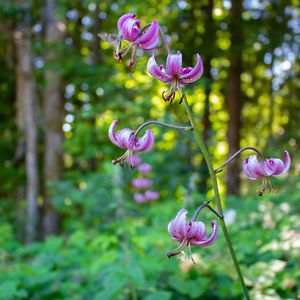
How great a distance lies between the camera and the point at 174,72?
59.2 inches

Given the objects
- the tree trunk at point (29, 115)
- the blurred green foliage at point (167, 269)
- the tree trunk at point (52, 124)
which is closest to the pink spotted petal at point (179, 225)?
the blurred green foliage at point (167, 269)

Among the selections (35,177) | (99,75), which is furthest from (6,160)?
(99,75)

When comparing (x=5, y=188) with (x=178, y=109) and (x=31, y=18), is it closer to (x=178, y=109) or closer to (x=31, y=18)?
(x=31, y=18)

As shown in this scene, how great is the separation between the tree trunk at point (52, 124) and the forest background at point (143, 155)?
0.08ft

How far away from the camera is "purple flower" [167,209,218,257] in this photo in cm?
146

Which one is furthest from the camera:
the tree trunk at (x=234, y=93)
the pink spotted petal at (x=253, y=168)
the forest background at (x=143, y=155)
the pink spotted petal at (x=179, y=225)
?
the tree trunk at (x=234, y=93)

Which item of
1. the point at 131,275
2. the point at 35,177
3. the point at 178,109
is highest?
the point at 178,109

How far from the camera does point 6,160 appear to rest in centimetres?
1349

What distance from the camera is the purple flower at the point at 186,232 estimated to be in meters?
1.46

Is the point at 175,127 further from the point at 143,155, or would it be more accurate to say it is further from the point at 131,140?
the point at 143,155

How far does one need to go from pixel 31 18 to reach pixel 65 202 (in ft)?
16.4

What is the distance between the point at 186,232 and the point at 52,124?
9.42 meters

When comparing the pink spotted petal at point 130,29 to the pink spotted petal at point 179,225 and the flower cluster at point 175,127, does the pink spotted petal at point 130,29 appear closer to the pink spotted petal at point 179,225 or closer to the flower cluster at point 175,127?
the flower cluster at point 175,127

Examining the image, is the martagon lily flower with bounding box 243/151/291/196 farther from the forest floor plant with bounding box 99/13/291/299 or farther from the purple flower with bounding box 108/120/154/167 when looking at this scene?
the purple flower with bounding box 108/120/154/167
